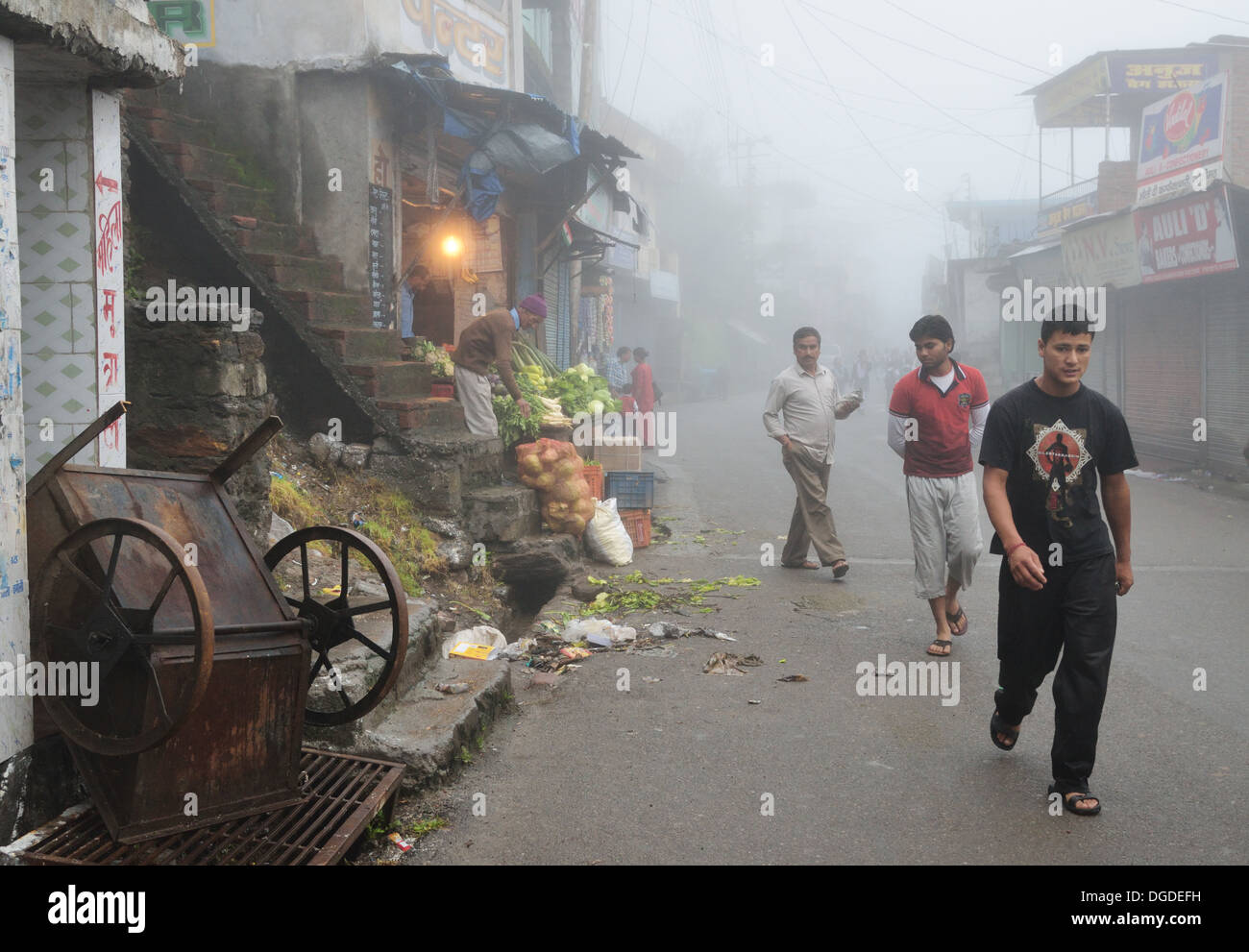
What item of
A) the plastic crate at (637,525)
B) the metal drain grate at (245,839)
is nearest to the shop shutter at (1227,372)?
the plastic crate at (637,525)

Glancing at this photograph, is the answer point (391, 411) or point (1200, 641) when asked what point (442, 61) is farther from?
point (1200, 641)

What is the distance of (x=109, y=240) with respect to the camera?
4996 millimetres

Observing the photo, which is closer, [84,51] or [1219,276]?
[84,51]

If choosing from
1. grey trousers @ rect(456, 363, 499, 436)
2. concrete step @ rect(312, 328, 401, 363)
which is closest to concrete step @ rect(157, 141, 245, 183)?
concrete step @ rect(312, 328, 401, 363)

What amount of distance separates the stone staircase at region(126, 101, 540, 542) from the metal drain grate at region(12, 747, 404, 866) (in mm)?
4841

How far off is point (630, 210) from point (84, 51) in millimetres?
11945

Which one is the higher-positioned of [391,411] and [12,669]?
[391,411]

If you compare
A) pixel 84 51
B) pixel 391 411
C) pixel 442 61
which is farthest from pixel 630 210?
pixel 84 51

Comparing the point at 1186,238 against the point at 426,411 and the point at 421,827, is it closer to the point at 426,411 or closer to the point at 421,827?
the point at 426,411

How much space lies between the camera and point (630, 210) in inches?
626

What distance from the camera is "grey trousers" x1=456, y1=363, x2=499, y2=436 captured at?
10.2 metres

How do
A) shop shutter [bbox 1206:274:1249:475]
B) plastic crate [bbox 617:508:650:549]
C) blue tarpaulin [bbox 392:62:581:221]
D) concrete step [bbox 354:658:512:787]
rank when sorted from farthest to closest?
shop shutter [bbox 1206:274:1249:475], blue tarpaulin [bbox 392:62:581:221], plastic crate [bbox 617:508:650:549], concrete step [bbox 354:658:512:787]

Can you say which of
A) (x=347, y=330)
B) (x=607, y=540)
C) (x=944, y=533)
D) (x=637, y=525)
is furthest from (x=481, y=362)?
(x=944, y=533)

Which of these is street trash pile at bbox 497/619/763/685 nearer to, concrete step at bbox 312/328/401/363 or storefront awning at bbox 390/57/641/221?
concrete step at bbox 312/328/401/363
